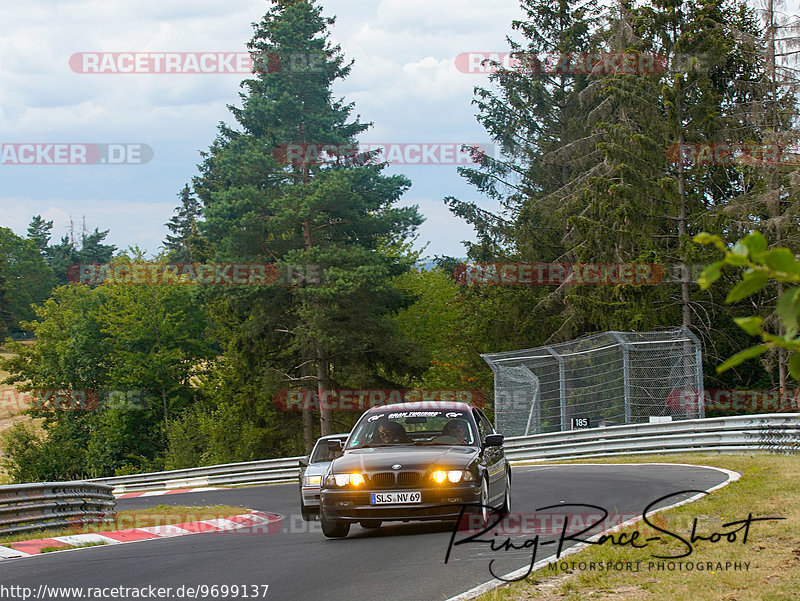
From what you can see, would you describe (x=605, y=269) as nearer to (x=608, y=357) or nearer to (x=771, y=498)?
(x=608, y=357)

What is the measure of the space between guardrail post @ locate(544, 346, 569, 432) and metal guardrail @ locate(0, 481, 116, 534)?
1139cm

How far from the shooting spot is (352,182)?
43.0 metres

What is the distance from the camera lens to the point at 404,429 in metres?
11.2

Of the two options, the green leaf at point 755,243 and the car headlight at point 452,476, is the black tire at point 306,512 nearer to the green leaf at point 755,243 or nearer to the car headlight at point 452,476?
the car headlight at point 452,476

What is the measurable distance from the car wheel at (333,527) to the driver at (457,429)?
5.21 ft

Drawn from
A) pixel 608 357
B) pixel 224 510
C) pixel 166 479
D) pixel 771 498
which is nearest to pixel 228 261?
pixel 166 479

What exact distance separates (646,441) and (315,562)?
15.7m

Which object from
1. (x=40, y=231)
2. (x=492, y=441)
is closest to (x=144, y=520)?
(x=492, y=441)

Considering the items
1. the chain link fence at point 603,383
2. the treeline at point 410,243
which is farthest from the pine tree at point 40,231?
the chain link fence at point 603,383

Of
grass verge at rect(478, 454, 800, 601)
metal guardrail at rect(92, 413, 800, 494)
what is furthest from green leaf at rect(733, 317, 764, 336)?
metal guardrail at rect(92, 413, 800, 494)

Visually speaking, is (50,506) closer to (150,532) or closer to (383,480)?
(150,532)

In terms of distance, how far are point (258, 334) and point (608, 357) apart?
26.5 m

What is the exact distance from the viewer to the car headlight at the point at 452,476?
9758 mm

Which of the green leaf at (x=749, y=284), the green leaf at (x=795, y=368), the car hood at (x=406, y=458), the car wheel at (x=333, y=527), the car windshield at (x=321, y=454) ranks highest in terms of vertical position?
the green leaf at (x=749, y=284)
